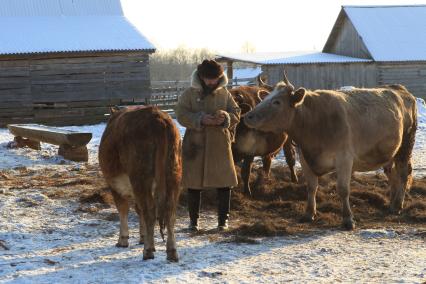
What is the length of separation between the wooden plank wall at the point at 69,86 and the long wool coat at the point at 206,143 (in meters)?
17.1

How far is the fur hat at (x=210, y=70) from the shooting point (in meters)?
7.32

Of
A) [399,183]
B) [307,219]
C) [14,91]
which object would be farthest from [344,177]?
[14,91]

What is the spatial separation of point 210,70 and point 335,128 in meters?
1.73

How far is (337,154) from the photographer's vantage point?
7.85 meters

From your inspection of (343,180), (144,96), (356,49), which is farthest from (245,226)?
(356,49)

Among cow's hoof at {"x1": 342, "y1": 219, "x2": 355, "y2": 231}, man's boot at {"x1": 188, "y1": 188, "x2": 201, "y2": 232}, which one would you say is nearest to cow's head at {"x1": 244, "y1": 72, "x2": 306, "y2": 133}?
man's boot at {"x1": 188, "y1": 188, "x2": 201, "y2": 232}

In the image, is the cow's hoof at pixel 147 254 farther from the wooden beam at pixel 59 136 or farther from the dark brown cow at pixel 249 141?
the wooden beam at pixel 59 136

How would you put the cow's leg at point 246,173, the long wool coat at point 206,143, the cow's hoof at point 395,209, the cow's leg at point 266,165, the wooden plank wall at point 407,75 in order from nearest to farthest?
the long wool coat at point 206,143 → the cow's hoof at point 395,209 → the cow's leg at point 246,173 → the cow's leg at point 266,165 → the wooden plank wall at point 407,75

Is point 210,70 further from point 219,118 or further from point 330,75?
point 330,75

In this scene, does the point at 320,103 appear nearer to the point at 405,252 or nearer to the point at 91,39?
the point at 405,252

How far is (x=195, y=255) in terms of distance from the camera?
255 inches

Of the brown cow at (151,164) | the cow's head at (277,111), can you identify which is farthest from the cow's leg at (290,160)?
the brown cow at (151,164)

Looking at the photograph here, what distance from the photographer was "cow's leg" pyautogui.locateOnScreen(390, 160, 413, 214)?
869 centimetres

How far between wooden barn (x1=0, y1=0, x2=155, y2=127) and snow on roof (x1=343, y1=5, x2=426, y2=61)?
524 inches
